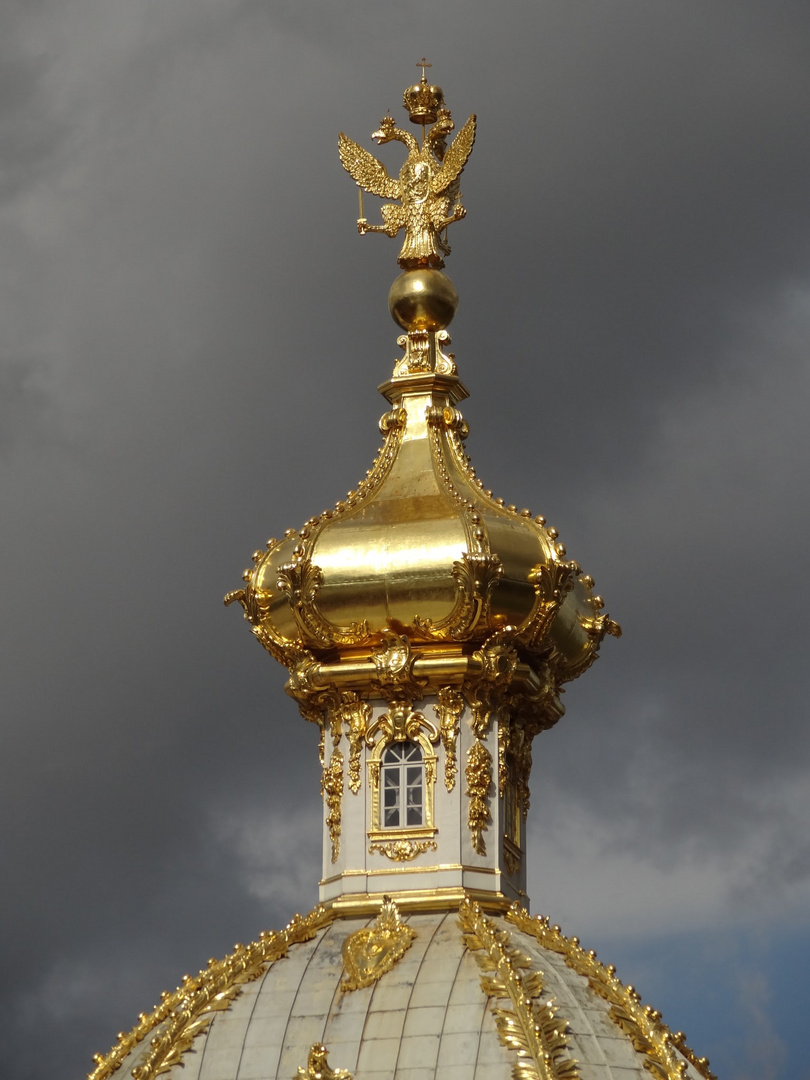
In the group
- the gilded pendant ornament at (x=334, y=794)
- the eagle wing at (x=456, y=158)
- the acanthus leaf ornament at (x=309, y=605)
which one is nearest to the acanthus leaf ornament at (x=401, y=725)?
the gilded pendant ornament at (x=334, y=794)

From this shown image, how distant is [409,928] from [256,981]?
2.05 m

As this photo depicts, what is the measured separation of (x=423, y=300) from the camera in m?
48.9

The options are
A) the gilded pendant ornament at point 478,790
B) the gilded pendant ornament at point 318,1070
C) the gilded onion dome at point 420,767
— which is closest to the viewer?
the gilded pendant ornament at point 318,1070

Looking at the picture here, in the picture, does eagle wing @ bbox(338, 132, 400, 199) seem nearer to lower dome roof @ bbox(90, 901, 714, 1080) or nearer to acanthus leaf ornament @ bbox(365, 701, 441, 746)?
acanthus leaf ornament @ bbox(365, 701, 441, 746)

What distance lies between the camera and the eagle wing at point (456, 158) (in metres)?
49.3

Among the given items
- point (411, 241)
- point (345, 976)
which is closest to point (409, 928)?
point (345, 976)

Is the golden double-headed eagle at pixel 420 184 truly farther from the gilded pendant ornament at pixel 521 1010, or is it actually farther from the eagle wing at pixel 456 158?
the gilded pendant ornament at pixel 521 1010

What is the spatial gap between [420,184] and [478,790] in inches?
357

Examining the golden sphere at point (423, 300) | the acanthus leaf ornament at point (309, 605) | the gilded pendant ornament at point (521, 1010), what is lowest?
the gilded pendant ornament at point (521, 1010)

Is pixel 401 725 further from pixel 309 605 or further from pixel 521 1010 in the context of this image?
pixel 521 1010

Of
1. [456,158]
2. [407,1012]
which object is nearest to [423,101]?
[456,158]

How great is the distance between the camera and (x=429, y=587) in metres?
45.8

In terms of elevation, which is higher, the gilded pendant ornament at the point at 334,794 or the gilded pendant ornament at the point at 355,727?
the gilded pendant ornament at the point at 355,727

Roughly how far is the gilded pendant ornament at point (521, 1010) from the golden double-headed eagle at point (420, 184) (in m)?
10.5
